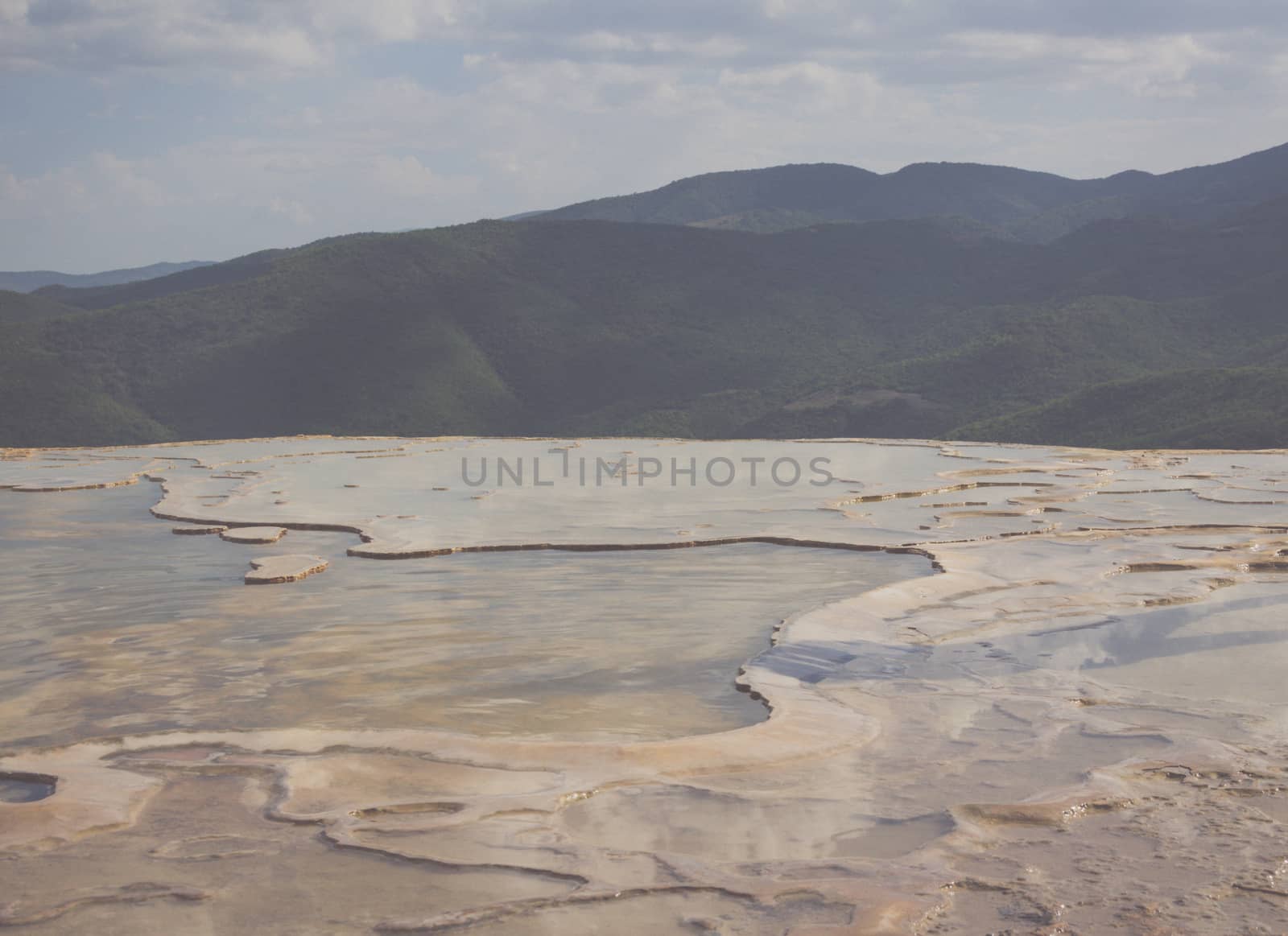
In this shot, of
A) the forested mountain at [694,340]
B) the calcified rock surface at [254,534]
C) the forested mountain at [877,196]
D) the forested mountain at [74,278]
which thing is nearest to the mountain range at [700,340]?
the forested mountain at [694,340]

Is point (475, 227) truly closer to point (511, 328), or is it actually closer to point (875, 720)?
point (511, 328)

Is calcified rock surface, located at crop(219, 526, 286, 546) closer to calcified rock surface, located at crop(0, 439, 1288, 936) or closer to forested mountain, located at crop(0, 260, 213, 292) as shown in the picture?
calcified rock surface, located at crop(0, 439, 1288, 936)

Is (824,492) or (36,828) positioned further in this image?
(824,492)

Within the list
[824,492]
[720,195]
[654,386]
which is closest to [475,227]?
[654,386]

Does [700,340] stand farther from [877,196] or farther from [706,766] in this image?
[877,196]

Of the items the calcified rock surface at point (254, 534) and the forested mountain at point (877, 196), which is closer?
the calcified rock surface at point (254, 534)

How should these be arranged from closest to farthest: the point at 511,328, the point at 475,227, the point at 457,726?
the point at 457,726 < the point at 511,328 < the point at 475,227

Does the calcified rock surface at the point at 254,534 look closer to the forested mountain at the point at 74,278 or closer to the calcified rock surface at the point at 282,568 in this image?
the calcified rock surface at the point at 282,568

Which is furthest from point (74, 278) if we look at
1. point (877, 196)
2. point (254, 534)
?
→ point (254, 534)
